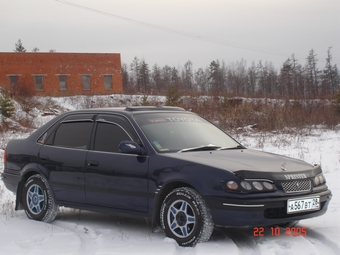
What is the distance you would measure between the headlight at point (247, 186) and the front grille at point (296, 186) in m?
0.21

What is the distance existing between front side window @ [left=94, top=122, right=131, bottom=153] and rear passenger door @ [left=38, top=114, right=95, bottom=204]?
0.17m

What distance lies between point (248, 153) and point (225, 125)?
661 inches

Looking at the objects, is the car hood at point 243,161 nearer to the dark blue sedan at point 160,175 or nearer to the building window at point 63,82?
the dark blue sedan at point 160,175

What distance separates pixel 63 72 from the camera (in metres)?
49.6

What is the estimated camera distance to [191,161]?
522cm

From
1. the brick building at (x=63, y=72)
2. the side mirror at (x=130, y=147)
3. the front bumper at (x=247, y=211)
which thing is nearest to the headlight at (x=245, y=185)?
the front bumper at (x=247, y=211)

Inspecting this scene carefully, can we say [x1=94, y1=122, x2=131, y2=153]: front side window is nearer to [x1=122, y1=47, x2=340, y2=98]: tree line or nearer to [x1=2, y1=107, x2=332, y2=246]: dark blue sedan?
[x1=2, y1=107, x2=332, y2=246]: dark blue sedan

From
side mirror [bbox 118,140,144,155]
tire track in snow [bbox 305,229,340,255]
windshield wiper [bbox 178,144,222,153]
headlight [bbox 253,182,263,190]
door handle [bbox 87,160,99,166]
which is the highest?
side mirror [bbox 118,140,144,155]

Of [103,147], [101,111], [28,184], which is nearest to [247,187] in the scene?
[103,147]

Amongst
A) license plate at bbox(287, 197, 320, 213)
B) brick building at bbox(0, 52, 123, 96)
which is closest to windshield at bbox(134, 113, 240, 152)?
license plate at bbox(287, 197, 320, 213)

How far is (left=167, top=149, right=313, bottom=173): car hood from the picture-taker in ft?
16.8

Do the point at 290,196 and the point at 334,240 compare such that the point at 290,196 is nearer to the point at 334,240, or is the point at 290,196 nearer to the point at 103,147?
the point at 334,240

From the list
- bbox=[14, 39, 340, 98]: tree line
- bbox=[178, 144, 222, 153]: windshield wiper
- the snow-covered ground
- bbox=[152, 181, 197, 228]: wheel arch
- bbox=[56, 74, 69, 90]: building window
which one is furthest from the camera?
bbox=[14, 39, 340, 98]: tree line

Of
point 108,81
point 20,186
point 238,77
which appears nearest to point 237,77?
point 238,77
